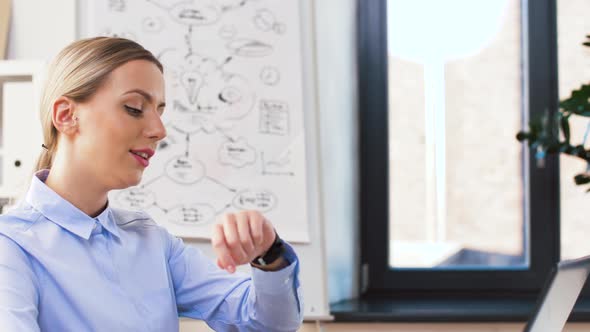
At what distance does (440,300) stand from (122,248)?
1.56 meters

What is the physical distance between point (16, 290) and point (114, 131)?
29cm

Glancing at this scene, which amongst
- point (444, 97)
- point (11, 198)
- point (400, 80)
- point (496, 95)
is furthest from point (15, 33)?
point (496, 95)

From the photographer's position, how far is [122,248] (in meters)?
1.20

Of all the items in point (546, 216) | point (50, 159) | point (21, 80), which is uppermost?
point (21, 80)

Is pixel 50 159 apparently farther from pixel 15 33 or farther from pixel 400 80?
pixel 400 80

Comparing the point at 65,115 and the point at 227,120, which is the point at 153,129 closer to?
→ the point at 65,115

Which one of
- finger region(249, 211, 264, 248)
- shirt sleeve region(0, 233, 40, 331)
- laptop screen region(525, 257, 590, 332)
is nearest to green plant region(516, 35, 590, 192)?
laptop screen region(525, 257, 590, 332)

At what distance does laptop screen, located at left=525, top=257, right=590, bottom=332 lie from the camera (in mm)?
795

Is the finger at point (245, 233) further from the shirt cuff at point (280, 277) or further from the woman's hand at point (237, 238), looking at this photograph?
the shirt cuff at point (280, 277)

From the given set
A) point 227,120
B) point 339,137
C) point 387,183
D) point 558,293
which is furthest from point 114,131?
point 387,183

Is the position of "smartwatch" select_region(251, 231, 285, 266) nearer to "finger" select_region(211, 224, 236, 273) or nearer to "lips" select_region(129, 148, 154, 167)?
"finger" select_region(211, 224, 236, 273)

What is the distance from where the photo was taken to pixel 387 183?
8.46ft

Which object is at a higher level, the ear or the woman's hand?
the ear

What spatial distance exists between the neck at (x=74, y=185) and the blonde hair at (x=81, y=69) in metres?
0.05
